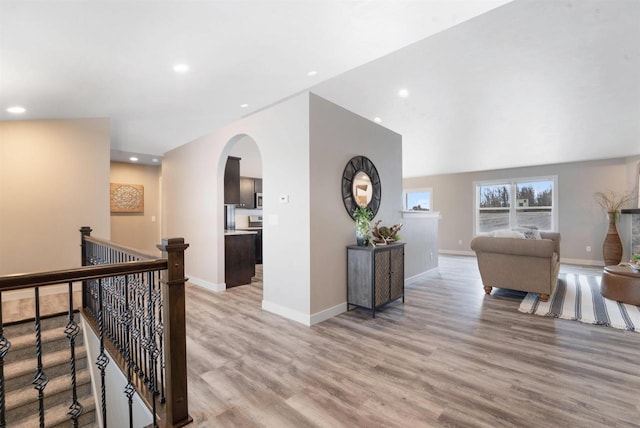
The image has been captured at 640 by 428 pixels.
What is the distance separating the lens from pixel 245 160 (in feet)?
21.2

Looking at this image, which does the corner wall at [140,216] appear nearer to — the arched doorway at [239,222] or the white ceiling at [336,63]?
the white ceiling at [336,63]

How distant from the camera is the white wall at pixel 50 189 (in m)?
3.45

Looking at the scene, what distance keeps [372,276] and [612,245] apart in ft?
20.5

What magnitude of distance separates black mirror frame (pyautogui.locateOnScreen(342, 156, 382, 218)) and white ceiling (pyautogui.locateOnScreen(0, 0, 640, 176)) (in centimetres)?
113

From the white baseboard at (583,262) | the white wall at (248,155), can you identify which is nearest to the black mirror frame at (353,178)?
the white wall at (248,155)

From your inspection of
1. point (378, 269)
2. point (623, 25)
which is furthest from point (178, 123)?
point (623, 25)

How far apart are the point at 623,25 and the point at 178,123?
5430 millimetres

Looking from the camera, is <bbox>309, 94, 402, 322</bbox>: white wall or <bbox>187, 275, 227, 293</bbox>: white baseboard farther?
<bbox>187, 275, 227, 293</bbox>: white baseboard

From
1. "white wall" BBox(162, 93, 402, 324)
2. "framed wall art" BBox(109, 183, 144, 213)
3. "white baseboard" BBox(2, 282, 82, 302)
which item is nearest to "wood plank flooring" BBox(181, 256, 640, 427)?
"white wall" BBox(162, 93, 402, 324)

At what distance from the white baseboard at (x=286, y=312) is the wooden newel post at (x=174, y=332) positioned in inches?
63.3

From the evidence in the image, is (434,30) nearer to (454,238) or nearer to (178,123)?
(178,123)

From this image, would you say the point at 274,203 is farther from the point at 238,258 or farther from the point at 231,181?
the point at 231,181

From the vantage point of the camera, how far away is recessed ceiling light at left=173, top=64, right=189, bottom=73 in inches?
97.3

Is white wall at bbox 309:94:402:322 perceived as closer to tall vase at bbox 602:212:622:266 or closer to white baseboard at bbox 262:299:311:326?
white baseboard at bbox 262:299:311:326
